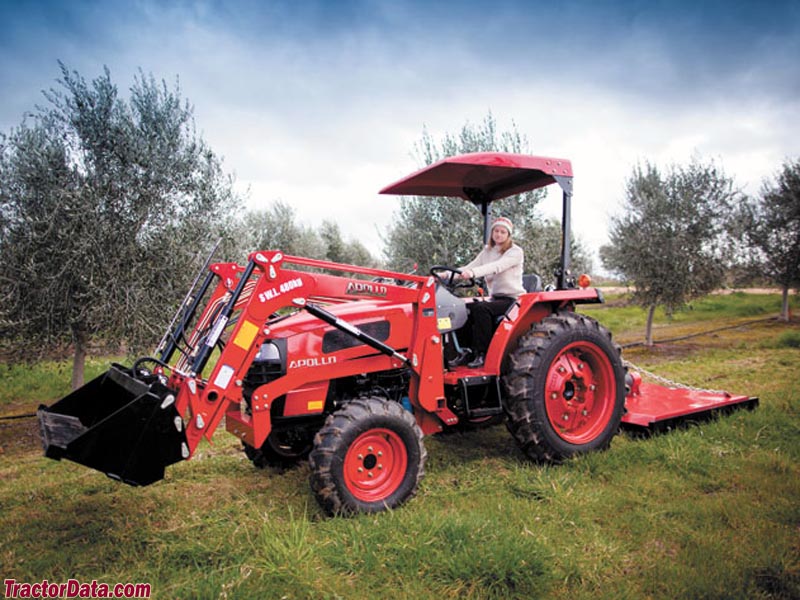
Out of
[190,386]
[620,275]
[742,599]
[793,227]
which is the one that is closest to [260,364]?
[190,386]

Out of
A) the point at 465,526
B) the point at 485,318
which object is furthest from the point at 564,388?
the point at 465,526

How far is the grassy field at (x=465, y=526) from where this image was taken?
2723 millimetres

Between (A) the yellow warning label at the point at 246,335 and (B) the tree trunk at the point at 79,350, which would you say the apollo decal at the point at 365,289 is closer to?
(A) the yellow warning label at the point at 246,335

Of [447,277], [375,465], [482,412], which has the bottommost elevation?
[375,465]

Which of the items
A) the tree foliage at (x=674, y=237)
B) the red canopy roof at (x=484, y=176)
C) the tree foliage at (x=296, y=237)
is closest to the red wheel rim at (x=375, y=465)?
the red canopy roof at (x=484, y=176)

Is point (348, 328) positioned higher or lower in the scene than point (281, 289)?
lower

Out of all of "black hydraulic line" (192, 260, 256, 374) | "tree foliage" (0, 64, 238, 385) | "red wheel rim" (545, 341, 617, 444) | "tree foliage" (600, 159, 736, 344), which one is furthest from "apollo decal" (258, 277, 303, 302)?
"tree foliage" (600, 159, 736, 344)

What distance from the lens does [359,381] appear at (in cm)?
406

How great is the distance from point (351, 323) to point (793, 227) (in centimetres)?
1918

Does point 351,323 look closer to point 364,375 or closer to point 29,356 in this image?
point 364,375

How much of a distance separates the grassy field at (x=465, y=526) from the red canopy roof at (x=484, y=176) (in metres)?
2.35

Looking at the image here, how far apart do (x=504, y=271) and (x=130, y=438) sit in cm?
315

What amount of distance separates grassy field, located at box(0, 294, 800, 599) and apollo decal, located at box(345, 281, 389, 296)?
4.78ft

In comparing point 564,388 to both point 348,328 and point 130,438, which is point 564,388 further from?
point 130,438
